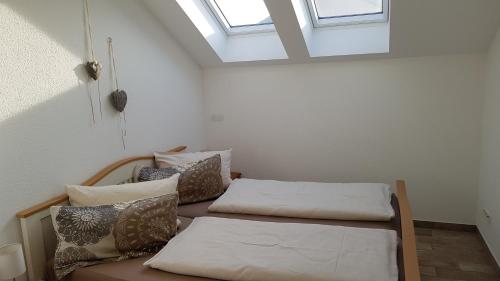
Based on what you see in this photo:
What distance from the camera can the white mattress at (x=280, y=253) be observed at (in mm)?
1544

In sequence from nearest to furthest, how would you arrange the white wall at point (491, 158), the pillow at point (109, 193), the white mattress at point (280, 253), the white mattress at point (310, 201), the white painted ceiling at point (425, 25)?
the white mattress at point (280, 253) < the pillow at point (109, 193) < the white mattress at point (310, 201) < the white painted ceiling at point (425, 25) < the white wall at point (491, 158)

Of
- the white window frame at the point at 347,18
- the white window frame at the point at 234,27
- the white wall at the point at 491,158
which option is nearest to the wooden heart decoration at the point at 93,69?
the white window frame at the point at 234,27

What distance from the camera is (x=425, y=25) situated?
2.59m

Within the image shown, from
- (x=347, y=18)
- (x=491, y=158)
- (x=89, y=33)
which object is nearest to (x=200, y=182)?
(x=89, y=33)

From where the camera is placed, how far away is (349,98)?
10.7 feet

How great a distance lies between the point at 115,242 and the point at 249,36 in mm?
2376

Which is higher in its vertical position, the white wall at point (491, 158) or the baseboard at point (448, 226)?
the white wall at point (491, 158)

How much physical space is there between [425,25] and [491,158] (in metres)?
1.11

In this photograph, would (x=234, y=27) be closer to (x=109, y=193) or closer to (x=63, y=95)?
(x=63, y=95)

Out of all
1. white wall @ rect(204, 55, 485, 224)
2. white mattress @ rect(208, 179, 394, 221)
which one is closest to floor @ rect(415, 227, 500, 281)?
white wall @ rect(204, 55, 485, 224)

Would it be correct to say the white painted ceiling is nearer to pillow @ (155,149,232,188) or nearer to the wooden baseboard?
pillow @ (155,149,232,188)

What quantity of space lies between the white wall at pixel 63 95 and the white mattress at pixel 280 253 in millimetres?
801

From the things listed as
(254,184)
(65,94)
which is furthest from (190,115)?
(65,94)

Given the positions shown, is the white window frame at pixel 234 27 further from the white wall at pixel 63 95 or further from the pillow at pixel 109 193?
the pillow at pixel 109 193
